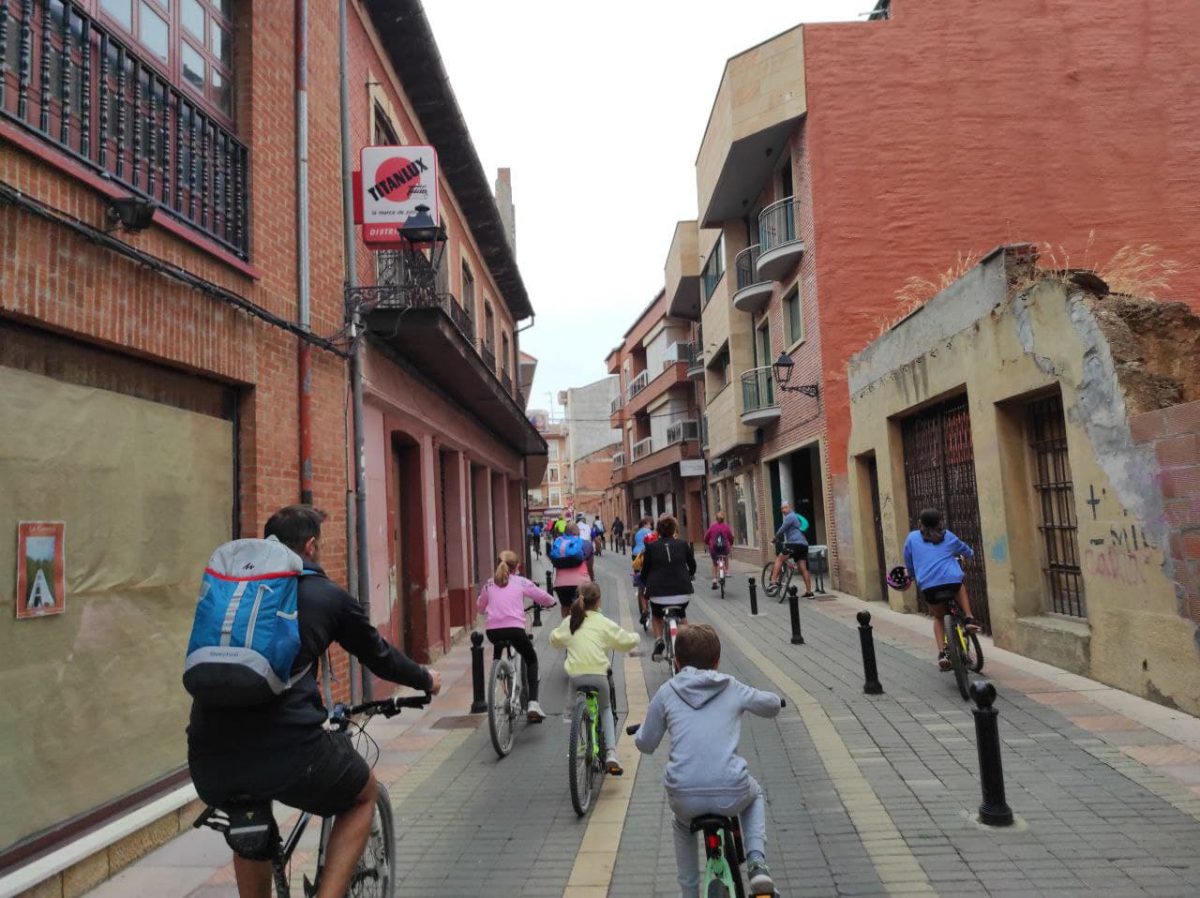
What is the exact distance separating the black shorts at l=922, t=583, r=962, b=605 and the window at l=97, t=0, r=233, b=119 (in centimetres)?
688

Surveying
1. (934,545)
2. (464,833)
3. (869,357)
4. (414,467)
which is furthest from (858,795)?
(869,357)

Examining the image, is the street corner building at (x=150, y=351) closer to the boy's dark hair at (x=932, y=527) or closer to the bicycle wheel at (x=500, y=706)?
the bicycle wheel at (x=500, y=706)

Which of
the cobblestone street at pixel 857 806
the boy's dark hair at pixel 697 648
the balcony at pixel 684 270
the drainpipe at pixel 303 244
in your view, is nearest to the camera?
the boy's dark hair at pixel 697 648

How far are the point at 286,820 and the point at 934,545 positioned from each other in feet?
18.7

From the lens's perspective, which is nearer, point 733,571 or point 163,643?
point 163,643

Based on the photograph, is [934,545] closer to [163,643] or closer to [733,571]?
[163,643]

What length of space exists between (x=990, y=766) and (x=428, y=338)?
23.5 ft

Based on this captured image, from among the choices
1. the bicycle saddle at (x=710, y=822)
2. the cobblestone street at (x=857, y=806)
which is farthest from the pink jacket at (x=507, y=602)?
the bicycle saddle at (x=710, y=822)

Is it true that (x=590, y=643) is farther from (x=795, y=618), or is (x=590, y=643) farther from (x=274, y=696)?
(x=795, y=618)

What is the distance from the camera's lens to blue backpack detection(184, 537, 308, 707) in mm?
2688

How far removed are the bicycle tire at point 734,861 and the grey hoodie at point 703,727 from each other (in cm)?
18

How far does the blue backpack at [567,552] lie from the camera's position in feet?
32.4

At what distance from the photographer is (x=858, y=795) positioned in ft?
17.1

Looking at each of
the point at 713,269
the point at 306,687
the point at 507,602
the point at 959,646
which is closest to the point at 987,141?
the point at 713,269
